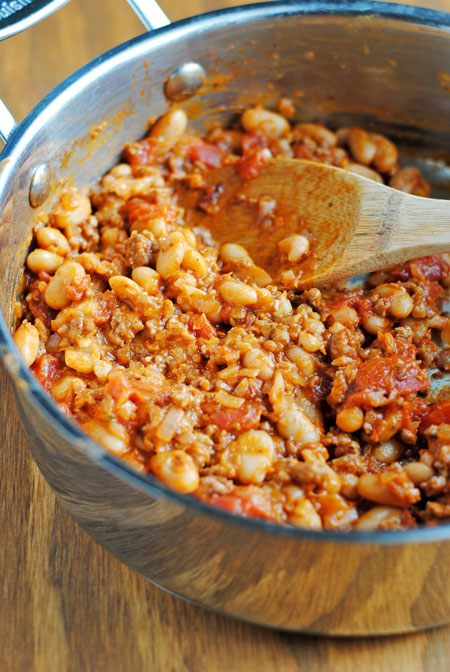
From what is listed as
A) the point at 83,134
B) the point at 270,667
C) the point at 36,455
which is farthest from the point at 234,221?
the point at 270,667

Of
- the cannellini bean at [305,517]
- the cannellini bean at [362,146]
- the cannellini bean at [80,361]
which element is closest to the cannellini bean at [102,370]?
the cannellini bean at [80,361]

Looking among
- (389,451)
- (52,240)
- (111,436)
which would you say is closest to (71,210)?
(52,240)

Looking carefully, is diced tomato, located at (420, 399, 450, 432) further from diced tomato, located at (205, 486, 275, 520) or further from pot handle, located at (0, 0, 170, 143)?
pot handle, located at (0, 0, 170, 143)

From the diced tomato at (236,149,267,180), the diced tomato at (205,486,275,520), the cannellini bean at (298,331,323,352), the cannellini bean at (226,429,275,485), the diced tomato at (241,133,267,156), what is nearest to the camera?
the diced tomato at (205,486,275,520)

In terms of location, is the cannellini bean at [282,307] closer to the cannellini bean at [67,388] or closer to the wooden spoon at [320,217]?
the wooden spoon at [320,217]

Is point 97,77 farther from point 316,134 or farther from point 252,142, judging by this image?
point 316,134

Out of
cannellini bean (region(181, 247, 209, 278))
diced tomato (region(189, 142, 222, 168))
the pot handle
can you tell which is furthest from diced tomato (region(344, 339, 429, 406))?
the pot handle

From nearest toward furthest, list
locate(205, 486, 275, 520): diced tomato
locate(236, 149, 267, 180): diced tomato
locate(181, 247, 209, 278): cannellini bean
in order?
locate(205, 486, 275, 520): diced tomato
locate(181, 247, 209, 278): cannellini bean
locate(236, 149, 267, 180): diced tomato
